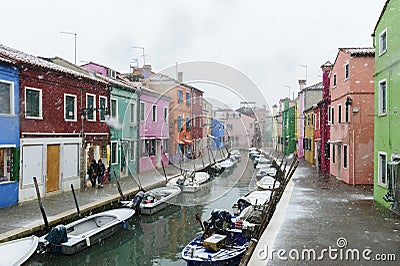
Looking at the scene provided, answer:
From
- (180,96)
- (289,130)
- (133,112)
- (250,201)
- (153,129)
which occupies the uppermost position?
(180,96)

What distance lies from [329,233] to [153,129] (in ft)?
61.6

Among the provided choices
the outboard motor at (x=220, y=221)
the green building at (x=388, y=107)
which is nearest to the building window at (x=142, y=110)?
the green building at (x=388, y=107)

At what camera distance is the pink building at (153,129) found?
2492cm

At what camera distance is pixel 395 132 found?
11625 mm

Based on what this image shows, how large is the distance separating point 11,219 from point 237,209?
24.1 feet

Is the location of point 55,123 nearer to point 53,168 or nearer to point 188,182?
point 53,168

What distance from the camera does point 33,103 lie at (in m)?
14.9

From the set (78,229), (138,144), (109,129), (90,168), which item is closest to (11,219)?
(78,229)

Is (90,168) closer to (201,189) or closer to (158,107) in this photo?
(201,189)

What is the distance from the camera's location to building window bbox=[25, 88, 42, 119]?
14.5 metres

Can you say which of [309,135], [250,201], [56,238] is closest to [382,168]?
[250,201]

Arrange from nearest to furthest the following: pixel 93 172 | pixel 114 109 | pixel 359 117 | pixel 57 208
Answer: pixel 57 208, pixel 359 117, pixel 93 172, pixel 114 109

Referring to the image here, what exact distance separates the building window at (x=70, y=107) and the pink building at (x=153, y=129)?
7338 mm

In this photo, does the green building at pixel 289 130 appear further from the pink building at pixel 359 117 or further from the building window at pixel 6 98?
the building window at pixel 6 98
